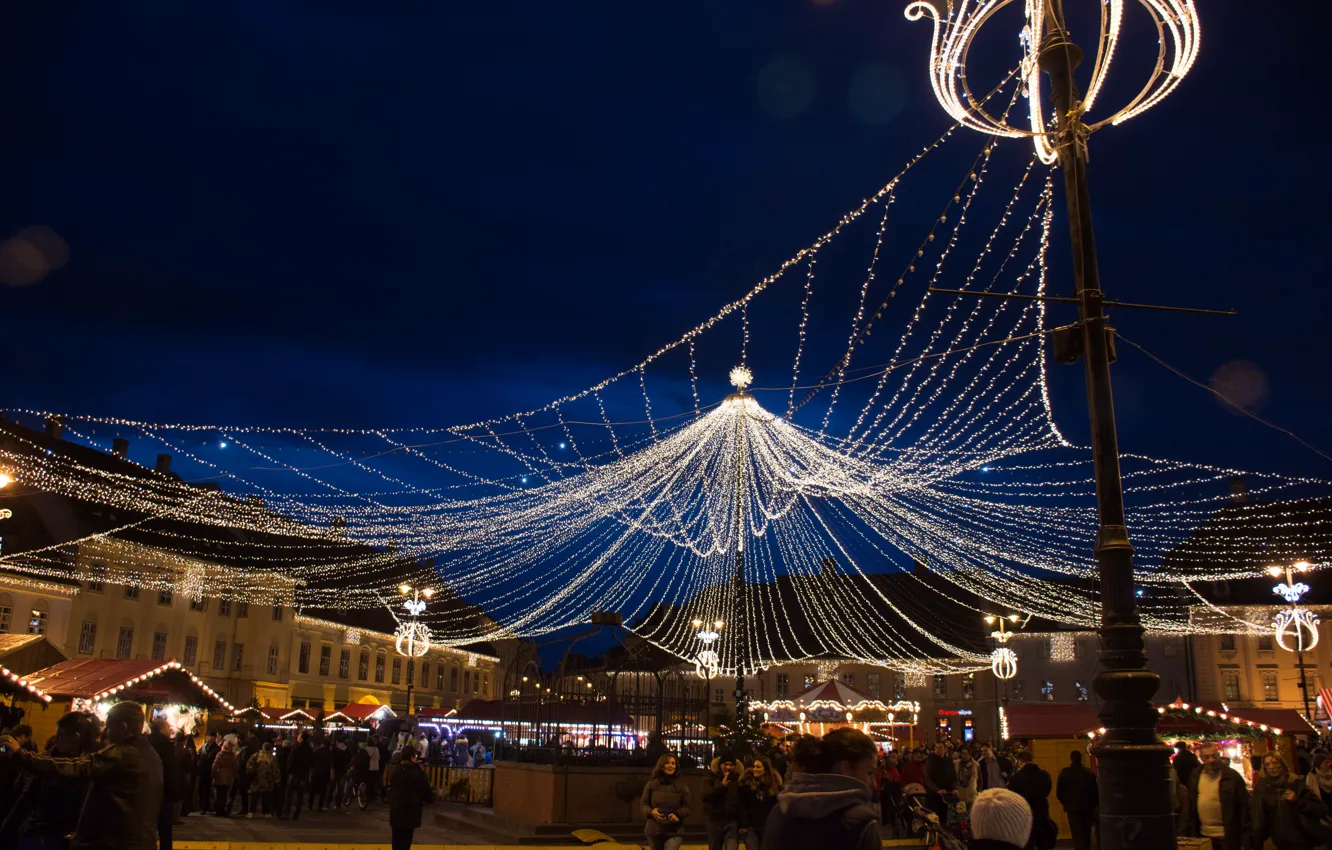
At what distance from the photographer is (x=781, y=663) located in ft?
195

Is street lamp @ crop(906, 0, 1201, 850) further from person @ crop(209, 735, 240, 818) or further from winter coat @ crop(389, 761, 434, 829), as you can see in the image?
person @ crop(209, 735, 240, 818)

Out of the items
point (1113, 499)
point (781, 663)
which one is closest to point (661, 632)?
point (781, 663)

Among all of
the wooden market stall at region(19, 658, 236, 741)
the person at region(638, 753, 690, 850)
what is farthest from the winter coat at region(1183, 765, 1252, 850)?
the wooden market stall at region(19, 658, 236, 741)

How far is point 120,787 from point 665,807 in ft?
17.4

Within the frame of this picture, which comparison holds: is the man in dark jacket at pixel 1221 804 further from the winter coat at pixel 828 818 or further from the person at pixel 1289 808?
the winter coat at pixel 828 818

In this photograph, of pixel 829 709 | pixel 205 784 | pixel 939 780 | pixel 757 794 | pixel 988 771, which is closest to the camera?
pixel 757 794

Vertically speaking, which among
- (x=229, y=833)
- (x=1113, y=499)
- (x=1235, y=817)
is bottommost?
(x=229, y=833)

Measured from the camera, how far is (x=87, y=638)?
3944cm

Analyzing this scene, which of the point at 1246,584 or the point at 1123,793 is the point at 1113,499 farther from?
the point at 1246,584

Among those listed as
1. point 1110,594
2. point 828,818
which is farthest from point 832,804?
point 1110,594

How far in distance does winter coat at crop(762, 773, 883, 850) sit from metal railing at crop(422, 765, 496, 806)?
711 inches

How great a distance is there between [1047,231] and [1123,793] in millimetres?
6374

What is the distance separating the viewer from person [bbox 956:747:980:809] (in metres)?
14.6

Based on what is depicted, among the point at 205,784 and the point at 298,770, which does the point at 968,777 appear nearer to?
the point at 298,770
